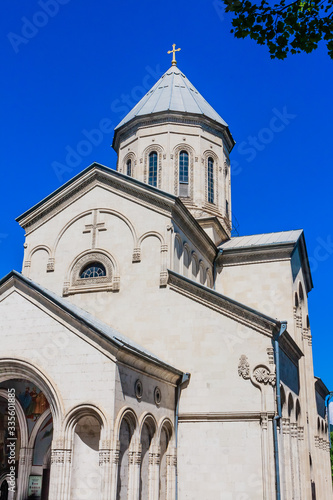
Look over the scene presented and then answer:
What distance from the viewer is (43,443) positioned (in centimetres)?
1496

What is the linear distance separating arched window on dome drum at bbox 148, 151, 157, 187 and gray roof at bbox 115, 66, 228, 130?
2.10m

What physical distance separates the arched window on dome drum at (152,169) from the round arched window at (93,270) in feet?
21.7

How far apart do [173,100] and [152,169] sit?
3920 millimetres

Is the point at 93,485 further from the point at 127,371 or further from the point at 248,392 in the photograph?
the point at 248,392

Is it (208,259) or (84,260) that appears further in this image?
(208,259)

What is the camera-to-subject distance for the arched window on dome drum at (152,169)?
2369 centimetres

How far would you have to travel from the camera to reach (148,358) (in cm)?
1382

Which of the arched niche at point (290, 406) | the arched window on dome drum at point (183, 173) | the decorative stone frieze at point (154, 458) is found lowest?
the decorative stone frieze at point (154, 458)

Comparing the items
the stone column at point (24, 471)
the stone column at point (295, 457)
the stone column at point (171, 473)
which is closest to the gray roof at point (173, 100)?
the stone column at point (295, 457)

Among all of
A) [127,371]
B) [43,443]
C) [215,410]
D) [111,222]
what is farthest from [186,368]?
[111,222]

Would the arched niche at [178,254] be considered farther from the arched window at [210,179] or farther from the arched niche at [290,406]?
the arched window at [210,179]

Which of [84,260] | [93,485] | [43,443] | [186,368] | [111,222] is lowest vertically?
[93,485]

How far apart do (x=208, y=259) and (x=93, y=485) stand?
10886 millimetres

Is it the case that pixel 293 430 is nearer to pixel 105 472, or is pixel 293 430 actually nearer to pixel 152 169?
pixel 105 472
